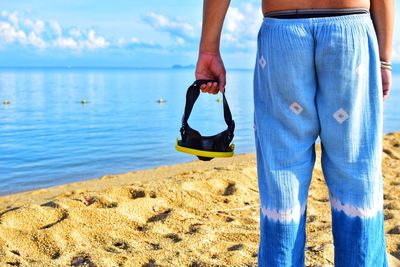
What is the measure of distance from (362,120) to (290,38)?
17.4 inches

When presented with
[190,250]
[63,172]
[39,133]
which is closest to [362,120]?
[190,250]

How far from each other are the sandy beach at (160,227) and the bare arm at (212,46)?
1.51 meters

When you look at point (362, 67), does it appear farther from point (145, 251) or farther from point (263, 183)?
point (145, 251)

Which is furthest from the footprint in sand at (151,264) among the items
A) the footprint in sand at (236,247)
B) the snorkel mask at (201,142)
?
the snorkel mask at (201,142)

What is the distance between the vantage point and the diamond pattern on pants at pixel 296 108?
2039 mm

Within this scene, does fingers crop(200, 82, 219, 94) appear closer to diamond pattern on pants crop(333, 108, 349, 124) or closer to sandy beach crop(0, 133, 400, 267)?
diamond pattern on pants crop(333, 108, 349, 124)

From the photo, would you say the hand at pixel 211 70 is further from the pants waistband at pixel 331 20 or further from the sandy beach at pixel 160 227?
the sandy beach at pixel 160 227

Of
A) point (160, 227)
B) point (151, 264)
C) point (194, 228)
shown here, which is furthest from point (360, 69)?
point (160, 227)

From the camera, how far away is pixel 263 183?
218cm

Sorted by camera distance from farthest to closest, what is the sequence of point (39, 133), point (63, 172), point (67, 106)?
point (67, 106), point (39, 133), point (63, 172)

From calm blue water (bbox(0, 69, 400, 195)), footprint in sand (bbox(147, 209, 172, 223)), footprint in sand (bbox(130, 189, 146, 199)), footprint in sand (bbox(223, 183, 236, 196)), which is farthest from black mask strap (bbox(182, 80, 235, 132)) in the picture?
calm blue water (bbox(0, 69, 400, 195))

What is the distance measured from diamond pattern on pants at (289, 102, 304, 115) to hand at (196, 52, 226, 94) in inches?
16.9

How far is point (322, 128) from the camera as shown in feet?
6.77

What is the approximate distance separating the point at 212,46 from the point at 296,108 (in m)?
0.51
